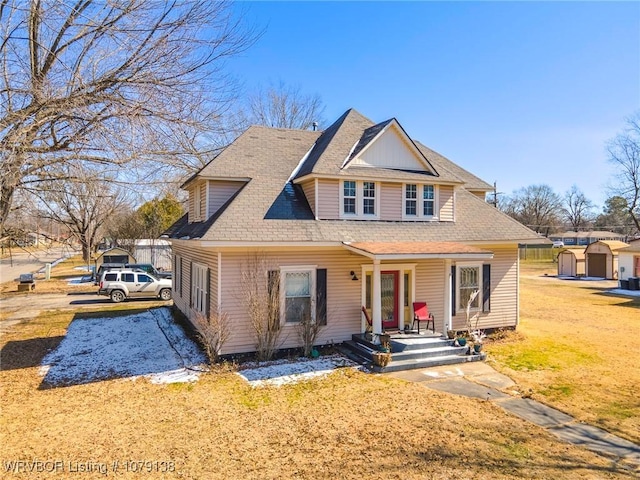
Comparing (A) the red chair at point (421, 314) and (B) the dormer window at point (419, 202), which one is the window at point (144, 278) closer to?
(B) the dormer window at point (419, 202)

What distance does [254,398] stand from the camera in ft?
29.7

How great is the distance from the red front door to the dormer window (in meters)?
2.25

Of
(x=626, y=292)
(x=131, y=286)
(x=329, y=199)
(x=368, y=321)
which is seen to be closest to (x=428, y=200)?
(x=329, y=199)

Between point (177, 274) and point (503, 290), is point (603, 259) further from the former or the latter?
point (177, 274)

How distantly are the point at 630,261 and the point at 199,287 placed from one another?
104 feet

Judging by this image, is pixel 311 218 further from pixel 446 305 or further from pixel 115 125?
pixel 115 125

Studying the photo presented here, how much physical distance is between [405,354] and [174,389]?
20.1ft

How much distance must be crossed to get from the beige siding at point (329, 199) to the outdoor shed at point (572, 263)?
1334 inches

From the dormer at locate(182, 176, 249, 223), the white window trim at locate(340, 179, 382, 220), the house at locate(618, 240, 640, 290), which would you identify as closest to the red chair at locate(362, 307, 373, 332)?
the white window trim at locate(340, 179, 382, 220)

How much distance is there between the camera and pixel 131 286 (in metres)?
23.5

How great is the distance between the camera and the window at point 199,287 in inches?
505

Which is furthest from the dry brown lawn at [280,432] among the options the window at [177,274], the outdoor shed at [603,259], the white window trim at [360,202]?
the outdoor shed at [603,259]

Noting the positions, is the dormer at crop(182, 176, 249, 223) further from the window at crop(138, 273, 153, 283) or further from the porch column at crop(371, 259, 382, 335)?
the window at crop(138, 273, 153, 283)

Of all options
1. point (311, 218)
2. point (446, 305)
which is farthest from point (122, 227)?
point (446, 305)
